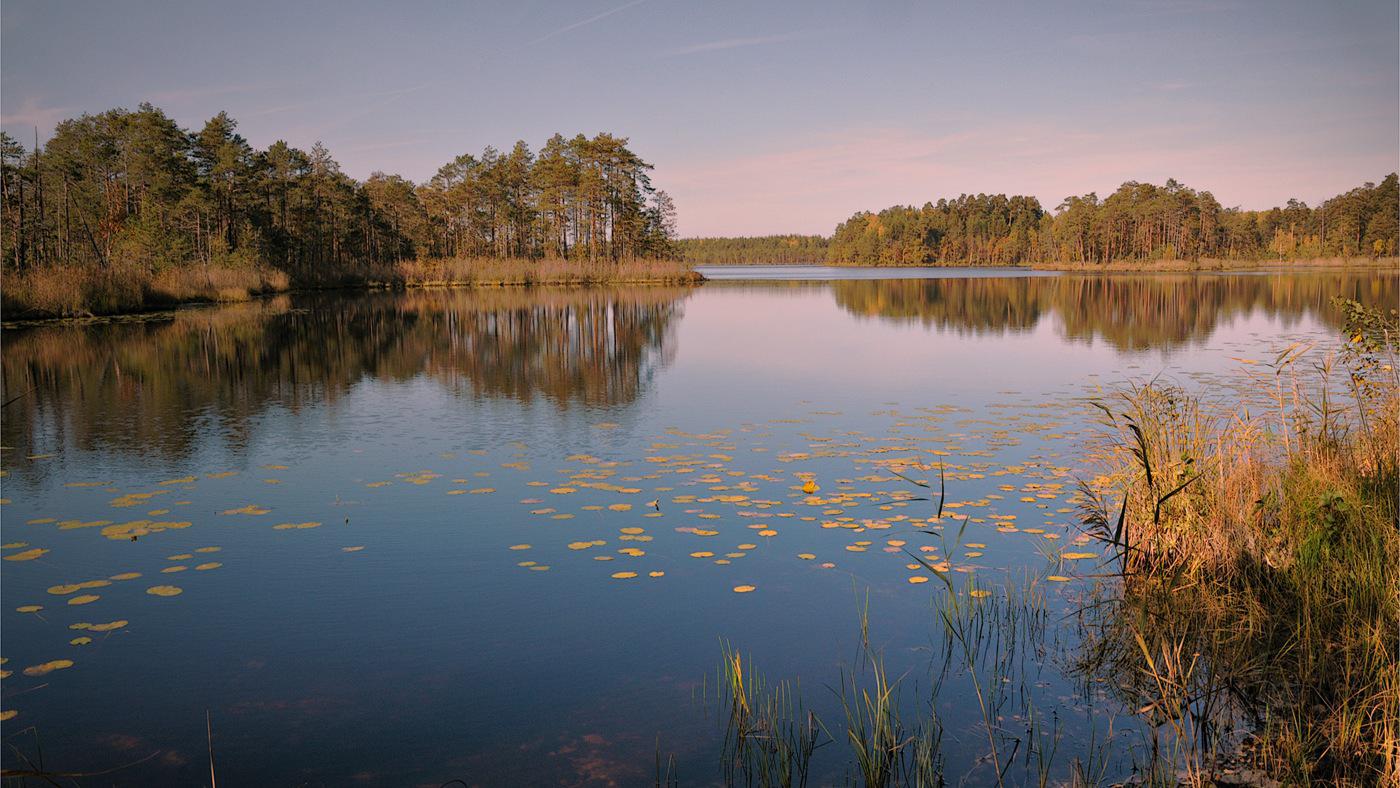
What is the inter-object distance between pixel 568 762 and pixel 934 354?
16597 mm

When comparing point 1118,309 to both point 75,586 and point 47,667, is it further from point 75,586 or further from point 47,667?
point 47,667

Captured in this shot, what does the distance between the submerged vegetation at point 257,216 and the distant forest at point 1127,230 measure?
59.9m

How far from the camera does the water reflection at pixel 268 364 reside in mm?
11992

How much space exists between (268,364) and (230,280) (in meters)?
27.7

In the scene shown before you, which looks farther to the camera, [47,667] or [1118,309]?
[1118,309]

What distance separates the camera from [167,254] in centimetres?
4359

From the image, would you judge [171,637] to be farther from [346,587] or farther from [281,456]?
[281,456]

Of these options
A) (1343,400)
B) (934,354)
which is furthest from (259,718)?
(934,354)

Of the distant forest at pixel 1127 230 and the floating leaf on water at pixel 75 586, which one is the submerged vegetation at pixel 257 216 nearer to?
the floating leaf on water at pixel 75 586

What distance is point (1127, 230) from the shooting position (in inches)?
4525

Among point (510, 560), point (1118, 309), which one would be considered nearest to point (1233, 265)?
point (1118, 309)

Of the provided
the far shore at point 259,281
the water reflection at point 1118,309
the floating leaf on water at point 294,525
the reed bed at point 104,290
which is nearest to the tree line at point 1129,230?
the far shore at point 259,281

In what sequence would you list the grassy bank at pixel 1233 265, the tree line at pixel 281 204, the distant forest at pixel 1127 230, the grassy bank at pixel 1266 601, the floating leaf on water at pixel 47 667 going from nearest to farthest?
1. the grassy bank at pixel 1266 601
2. the floating leaf on water at pixel 47 667
3. the tree line at pixel 281 204
4. the grassy bank at pixel 1233 265
5. the distant forest at pixel 1127 230

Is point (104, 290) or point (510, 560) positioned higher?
point (104, 290)
